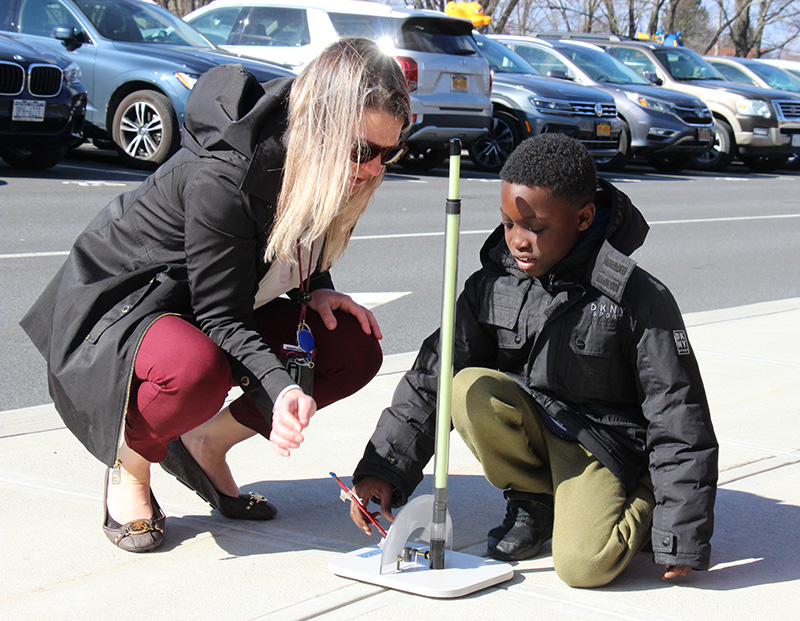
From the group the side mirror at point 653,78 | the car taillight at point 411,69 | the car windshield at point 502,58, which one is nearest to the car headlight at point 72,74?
the car taillight at point 411,69

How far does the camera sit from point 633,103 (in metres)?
16.5

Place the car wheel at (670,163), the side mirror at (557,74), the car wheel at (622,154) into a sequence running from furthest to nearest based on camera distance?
the car wheel at (670,163), the car wheel at (622,154), the side mirror at (557,74)

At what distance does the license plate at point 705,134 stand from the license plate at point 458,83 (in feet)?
17.2

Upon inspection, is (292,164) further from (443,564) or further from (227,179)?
(443,564)

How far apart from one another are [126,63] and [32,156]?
1389 millimetres

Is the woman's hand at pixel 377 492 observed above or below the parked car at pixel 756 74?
below

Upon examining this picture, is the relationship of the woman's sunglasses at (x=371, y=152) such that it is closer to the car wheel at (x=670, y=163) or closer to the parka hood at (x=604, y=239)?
the parka hood at (x=604, y=239)

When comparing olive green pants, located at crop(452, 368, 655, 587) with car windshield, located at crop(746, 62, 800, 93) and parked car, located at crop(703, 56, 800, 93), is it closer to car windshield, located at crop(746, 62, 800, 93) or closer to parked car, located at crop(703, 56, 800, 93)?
parked car, located at crop(703, 56, 800, 93)

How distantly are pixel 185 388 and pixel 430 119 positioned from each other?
1076 cm

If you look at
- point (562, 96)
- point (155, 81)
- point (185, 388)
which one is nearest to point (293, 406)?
point (185, 388)

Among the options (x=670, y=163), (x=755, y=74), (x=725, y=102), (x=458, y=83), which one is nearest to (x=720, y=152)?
(x=725, y=102)

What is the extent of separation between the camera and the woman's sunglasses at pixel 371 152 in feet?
8.77

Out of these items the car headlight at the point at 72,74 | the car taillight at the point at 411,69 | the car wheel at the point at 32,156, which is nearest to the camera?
the car headlight at the point at 72,74

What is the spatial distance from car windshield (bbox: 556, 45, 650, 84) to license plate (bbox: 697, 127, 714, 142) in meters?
1.28
